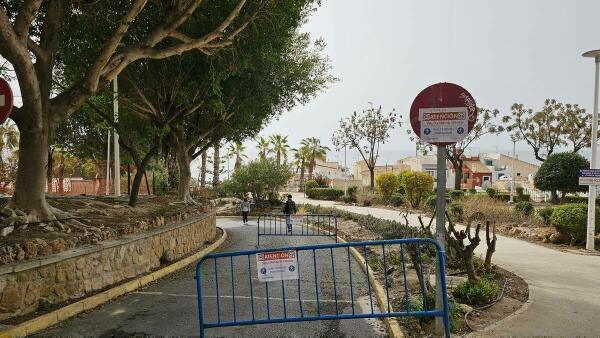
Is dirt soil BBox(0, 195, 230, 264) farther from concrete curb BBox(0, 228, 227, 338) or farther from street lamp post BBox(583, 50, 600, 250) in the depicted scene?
street lamp post BBox(583, 50, 600, 250)

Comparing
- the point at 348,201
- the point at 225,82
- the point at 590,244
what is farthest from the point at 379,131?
the point at 590,244

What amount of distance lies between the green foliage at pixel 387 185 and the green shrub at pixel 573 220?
18642mm

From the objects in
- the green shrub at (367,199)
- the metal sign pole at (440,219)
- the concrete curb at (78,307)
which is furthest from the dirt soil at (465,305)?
the green shrub at (367,199)

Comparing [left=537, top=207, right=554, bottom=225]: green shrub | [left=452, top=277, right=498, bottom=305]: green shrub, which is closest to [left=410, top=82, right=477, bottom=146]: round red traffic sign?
[left=452, top=277, right=498, bottom=305]: green shrub

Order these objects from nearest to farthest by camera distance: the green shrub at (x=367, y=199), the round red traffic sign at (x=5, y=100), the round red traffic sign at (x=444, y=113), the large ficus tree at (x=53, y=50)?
the round red traffic sign at (x=444, y=113)
the round red traffic sign at (x=5, y=100)
the large ficus tree at (x=53, y=50)
the green shrub at (x=367, y=199)

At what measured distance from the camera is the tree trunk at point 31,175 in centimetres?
827

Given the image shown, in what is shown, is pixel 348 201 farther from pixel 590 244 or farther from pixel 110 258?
pixel 110 258

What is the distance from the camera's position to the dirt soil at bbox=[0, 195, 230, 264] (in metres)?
6.36

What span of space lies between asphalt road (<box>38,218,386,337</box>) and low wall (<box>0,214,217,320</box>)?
50 centimetres

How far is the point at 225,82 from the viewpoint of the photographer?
16.4 meters

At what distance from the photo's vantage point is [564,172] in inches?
1096

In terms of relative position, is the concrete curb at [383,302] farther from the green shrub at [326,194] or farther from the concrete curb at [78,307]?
the green shrub at [326,194]

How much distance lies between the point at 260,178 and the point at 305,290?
22681 millimetres

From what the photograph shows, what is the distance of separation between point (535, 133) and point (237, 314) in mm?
44813
